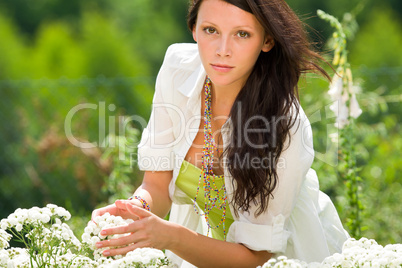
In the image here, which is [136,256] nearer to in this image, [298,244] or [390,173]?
[298,244]

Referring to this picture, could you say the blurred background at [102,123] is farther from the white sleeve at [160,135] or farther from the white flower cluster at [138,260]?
the white flower cluster at [138,260]

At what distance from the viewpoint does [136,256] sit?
4.66ft

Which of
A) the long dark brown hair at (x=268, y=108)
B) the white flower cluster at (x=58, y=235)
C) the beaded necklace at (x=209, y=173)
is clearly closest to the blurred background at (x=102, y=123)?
the long dark brown hair at (x=268, y=108)

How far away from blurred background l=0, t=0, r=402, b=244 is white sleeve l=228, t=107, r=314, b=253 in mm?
282

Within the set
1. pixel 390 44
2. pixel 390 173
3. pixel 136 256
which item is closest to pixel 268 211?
pixel 136 256

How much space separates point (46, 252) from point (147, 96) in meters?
3.28

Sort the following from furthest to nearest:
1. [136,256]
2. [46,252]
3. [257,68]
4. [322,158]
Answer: [322,158]
[257,68]
[46,252]
[136,256]

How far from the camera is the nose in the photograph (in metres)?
1.82

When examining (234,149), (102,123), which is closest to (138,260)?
(234,149)

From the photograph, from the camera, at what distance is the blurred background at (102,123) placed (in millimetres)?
3357

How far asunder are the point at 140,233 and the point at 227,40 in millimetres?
609

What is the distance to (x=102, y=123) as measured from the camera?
468 cm

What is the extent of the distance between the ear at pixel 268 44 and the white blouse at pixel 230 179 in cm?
23

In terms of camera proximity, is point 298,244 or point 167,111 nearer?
point 298,244
